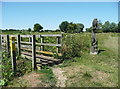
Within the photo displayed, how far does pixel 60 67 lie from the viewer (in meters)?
6.80

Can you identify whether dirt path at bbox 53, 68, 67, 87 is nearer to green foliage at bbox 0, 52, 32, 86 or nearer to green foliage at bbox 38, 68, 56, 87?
green foliage at bbox 38, 68, 56, 87

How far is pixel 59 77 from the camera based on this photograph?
5.56 metres

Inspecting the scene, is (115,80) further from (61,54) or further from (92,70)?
(61,54)

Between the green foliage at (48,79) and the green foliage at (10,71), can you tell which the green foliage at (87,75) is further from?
the green foliage at (10,71)

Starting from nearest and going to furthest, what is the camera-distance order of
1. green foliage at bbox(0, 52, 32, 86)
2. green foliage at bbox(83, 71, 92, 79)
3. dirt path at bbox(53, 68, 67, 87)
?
dirt path at bbox(53, 68, 67, 87)
green foliage at bbox(0, 52, 32, 86)
green foliage at bbox(83, 71, 92, 79)

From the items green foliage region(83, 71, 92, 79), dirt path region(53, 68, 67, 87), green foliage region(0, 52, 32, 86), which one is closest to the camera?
dirt path region(53, 68, 67, 87)

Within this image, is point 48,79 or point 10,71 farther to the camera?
point 10,71

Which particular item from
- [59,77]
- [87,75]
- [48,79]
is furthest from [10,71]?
[87,75]

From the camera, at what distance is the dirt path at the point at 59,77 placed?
4.93 m

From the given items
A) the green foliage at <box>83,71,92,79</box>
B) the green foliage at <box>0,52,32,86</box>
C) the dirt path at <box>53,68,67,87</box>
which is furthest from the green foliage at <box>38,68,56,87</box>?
the green foliage at <box>83,71,92,79</box>

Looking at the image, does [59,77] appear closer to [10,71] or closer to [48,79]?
[48,79]

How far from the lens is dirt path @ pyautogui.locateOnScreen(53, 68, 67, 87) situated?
194 inches

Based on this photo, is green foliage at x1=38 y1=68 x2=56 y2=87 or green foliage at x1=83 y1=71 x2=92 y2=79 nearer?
green foliage at x1=38 y1=68 x2=56 y2=87

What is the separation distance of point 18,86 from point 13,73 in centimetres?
111
